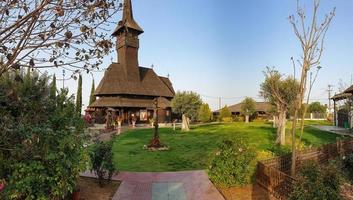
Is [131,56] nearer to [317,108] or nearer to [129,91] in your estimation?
[129,91]

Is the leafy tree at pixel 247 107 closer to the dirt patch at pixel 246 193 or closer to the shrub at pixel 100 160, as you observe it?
the dirt patch at pixel 246 193

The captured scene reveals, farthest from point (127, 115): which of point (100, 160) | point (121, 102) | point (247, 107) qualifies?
point (100, 160)

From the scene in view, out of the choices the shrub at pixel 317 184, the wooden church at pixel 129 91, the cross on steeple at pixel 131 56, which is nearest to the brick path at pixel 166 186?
the shrub at pixel 317 184

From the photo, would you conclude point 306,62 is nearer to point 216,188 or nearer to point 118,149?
point 216,188

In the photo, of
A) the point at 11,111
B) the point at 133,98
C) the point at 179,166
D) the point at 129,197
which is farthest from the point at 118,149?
the point at 133,98

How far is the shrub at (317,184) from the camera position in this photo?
5953 mm

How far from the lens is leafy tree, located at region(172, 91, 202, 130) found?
33875mm

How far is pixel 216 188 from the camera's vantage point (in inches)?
411

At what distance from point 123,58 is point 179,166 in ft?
115

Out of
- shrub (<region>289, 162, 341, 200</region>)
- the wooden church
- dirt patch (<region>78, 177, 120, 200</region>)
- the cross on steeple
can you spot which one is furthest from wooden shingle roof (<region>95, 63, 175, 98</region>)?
shrub (<region>289, 162, 341, 200</region>)

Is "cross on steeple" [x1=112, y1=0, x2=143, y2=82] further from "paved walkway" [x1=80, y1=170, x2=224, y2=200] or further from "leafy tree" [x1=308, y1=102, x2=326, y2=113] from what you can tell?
"leafy tree" [x1=308, y1=102, x2=326, y2=113]

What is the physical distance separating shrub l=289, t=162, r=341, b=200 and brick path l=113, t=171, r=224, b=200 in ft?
11.5

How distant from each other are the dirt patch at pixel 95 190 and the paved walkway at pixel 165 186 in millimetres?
233

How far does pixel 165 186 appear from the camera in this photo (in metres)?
10.8
